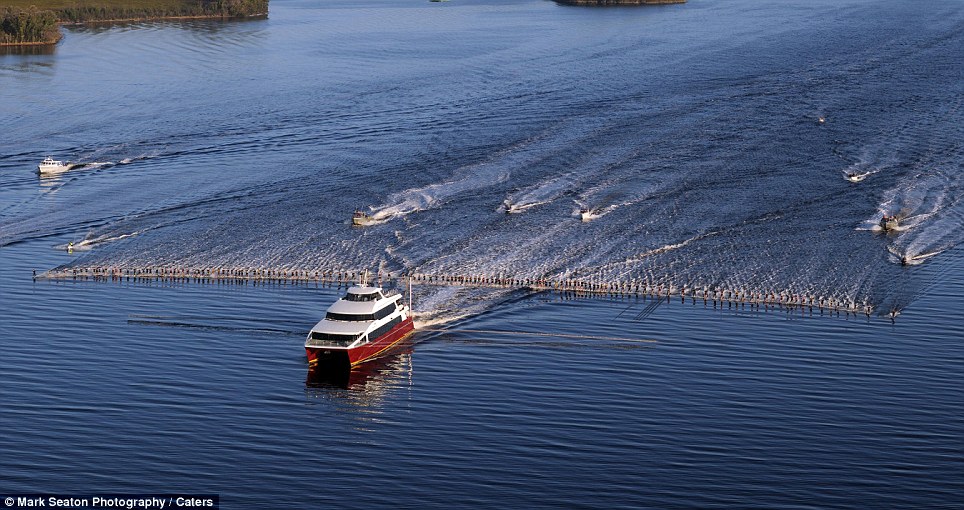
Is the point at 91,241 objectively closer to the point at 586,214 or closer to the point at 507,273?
the point at 507,273

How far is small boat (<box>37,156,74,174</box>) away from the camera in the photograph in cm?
10181

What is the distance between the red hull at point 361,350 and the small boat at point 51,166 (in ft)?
156

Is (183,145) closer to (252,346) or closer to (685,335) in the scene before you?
(252,346)

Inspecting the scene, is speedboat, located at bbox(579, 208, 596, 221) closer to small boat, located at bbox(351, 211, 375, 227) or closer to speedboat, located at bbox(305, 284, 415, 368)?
small boat, located at bbox(351, 211, 375, 227)

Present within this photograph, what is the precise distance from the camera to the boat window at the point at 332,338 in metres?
61.9

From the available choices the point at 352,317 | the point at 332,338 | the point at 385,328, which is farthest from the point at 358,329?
the point at 385,328

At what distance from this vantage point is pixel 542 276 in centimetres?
7494

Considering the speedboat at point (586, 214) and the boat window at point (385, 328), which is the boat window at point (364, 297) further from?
the speedboat at point (586, 214)

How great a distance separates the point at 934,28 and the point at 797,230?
101177 millimetres

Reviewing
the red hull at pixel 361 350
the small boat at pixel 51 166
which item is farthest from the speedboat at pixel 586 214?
the small boat at pixel 51 166

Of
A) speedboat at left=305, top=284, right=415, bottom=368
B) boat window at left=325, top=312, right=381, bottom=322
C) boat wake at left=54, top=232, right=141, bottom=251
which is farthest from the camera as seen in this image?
boat wake at left=54, top=232, right=141, bottom=251

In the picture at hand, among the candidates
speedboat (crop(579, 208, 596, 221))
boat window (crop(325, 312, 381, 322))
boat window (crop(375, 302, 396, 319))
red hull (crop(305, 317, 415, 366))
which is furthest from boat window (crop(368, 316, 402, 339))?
speedboat (crop(579, 208, 596, 221))

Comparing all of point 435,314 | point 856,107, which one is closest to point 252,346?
point 435,314

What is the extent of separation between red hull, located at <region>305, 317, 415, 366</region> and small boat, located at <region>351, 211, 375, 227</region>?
65.7 feet
